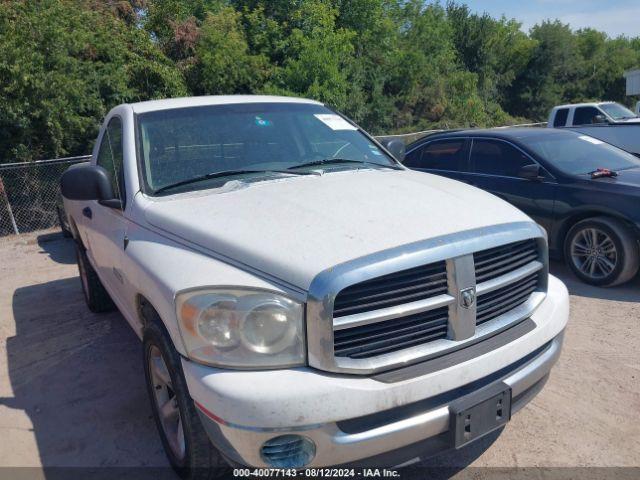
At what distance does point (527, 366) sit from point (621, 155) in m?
4.90

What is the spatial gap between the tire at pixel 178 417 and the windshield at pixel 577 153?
16.4ft

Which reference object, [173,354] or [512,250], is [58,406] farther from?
[512,250]

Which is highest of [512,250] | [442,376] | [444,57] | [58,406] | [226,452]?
[444,57]

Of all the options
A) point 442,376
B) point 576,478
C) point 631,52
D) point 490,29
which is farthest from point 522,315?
point 631,52

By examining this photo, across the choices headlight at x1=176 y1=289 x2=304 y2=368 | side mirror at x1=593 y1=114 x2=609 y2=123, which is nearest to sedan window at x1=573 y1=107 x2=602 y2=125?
side mirror at x1=593 y1=114 x2=609 y2=123

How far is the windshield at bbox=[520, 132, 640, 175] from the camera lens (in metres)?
6.16

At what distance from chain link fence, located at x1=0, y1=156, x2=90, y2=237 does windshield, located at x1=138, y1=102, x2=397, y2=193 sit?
23.5 ft

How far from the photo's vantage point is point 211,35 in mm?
16672

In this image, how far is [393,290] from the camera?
88.6 inches

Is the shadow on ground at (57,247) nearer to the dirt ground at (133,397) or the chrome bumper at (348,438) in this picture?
the dirt ground at (133,397)

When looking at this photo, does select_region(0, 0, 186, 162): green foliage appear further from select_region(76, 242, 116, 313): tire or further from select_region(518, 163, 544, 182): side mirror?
select_region(518, 163, 544, 182): side mirror

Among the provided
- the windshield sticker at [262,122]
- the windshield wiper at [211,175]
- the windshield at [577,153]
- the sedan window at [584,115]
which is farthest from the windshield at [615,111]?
the windshield wiper at [211,175]

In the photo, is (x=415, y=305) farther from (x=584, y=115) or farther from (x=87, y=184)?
(x=584, y=115)

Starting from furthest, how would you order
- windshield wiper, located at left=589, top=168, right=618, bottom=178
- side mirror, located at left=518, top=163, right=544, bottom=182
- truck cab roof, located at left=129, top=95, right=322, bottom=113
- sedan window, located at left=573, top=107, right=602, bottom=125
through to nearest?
1. sedan window, located at left=573, top=107, right=602, bottom=125
2. side mirror, located at left=518, top=163, right=544, bottom=182
3. windshield wiper, located at left=589, top=168, right=618, bottom=178
4. truck cab roof, located at left=129, top=95, right=322, bottom=113
